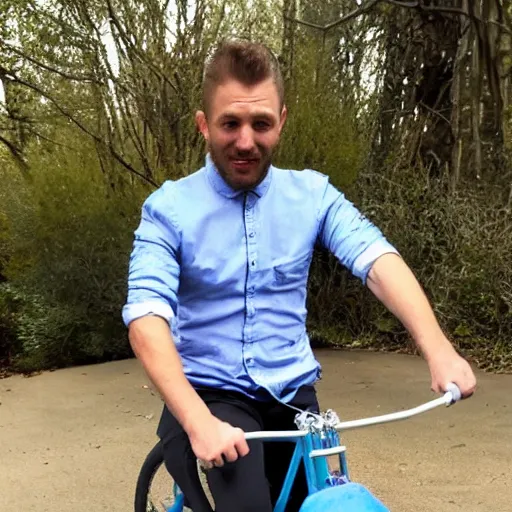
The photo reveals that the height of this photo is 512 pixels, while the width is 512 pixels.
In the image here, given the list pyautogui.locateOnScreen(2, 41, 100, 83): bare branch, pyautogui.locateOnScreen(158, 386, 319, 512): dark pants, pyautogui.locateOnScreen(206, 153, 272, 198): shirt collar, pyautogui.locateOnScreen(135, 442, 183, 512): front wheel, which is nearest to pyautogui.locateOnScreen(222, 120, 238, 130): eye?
pyautogui.locateOnScreen(206, 153, 272, 198): shirt collar

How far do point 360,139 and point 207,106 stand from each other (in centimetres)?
557

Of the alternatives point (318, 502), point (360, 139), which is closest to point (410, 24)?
point (360, 139)

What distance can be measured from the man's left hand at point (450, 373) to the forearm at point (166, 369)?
0.55 meters

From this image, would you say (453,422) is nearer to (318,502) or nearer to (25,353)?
(318,502)

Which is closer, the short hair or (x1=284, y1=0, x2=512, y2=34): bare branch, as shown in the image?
the short hair

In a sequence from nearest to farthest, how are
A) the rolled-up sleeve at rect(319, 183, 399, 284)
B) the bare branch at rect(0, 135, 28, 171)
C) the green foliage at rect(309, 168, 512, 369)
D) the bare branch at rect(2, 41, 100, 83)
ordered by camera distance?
1. the rolled-up sleeve at rect(319, 183, 399, 284)
2. the green foliage at rect(309, 168, 512, 369)
3. the bare branch at rect(2, 41, 100, 83)
4. the bare branch at rect(0, 135, 28, 171)

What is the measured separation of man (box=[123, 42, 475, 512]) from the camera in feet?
5.68

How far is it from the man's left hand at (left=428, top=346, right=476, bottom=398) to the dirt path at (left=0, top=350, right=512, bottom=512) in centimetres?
206

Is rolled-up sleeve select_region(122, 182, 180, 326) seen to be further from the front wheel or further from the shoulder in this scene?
the front wheel

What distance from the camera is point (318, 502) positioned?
150 centimetres

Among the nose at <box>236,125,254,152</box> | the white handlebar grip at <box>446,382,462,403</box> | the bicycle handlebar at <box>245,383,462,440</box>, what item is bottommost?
the bicycle handlebar at <box>245,383,462,440</box>

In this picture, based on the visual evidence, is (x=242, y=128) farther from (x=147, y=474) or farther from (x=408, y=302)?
(x=147, y=474)

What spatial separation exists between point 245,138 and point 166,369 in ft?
2.03

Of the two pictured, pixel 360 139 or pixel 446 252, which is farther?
pixel 360 139
